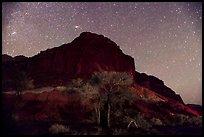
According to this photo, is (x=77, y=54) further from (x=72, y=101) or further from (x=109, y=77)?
(x=109, y=77)

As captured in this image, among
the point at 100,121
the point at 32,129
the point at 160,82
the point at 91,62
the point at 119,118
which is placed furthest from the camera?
the point at 160,82

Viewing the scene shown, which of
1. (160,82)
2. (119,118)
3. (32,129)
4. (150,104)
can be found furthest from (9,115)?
(160,82)

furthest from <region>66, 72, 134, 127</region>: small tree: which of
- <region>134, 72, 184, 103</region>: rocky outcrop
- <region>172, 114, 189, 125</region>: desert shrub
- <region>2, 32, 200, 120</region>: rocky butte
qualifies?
<region>134, 72, 184, 103</region>: rocky outcrop

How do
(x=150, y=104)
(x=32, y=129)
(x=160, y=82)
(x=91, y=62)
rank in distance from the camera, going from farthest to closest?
(x=160, y=82), (x=91, y=62), (x=150, y=104), (x=32, y=129)

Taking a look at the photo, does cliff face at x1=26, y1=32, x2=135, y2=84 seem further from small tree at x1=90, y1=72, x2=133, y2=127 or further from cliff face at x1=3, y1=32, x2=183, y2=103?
small tree at x1=90, y1=72, x2=133, y2=127

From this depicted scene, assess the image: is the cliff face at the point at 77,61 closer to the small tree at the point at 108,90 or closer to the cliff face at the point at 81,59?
the cliff face at the point at 81,59

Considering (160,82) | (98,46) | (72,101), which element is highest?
(98,46)

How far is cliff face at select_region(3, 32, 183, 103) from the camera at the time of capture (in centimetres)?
5794

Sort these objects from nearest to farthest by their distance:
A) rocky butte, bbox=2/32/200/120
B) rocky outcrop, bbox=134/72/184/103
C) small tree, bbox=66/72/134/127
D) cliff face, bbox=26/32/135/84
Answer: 1. small tree, bbox=66/72/134/127
2. rocky butte, bbox=2/32/200/120
3. cliff face, bbox=26/32/135/84
4. rocky outcrop, bbox=134/72/184/103

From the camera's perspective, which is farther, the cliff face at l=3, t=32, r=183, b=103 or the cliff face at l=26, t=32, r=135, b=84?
the cliff face at l=26, t=32, r=135, b=84

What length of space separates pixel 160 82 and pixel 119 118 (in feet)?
174

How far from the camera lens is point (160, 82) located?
82.7 meters

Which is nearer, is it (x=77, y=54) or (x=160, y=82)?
(x=77, y=54)

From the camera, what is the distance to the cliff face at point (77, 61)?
57.9 meters
